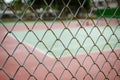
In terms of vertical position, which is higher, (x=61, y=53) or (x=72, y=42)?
(x=72, y=42)

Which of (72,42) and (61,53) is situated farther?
(72,42)

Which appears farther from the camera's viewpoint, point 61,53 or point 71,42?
point 71,42

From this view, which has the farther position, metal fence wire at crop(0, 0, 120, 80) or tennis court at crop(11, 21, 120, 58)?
tennis court at crop(11, 21, 120, 58)

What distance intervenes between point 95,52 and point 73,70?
195 cm

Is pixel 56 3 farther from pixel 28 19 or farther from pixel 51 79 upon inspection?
pixel 51 79

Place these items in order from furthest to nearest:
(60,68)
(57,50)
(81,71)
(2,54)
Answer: (57,50) < (2,54) < (60,68) < (81,71)

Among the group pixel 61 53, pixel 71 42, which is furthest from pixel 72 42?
pixel 61 53

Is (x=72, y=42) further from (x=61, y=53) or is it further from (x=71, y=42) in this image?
(x=61, y=53)

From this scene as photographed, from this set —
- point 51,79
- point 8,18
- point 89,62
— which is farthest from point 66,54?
point 8,18

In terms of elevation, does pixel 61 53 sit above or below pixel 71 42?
below

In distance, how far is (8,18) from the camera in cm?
1712

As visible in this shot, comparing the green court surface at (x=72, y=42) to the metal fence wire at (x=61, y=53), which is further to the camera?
the green court surface at (x=72, y=42)

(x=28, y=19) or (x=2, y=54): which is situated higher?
(x=28, y=19)

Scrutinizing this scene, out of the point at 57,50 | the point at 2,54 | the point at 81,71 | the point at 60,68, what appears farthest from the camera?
the point at 57,50
